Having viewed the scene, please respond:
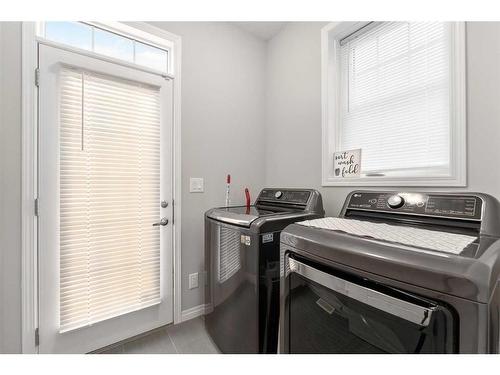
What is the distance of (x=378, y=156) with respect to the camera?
1593 mm

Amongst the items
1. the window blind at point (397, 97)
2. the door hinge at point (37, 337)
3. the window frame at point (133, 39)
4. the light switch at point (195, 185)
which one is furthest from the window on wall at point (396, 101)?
the door hinge at point (37, 337)

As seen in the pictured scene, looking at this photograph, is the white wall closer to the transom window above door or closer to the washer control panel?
the transom window above door

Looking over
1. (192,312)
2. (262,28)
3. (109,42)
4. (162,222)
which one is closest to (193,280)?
(192,312)

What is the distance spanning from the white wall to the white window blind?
274 mm

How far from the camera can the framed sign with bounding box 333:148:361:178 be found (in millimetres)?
1591

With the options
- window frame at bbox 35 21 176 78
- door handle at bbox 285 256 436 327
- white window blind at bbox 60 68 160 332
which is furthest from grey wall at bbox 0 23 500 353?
door handle at bbox 285 256 436 327

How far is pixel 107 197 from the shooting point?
5.01 ft

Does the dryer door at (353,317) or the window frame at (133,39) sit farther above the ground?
the window frame at (133,39)

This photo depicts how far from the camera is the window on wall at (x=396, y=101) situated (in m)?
1.18

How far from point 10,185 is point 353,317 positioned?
1820 millimetres

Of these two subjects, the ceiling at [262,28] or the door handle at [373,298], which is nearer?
the door handle at [373,298]

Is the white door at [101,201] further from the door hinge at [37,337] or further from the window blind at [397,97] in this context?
the window blind at [397,97]

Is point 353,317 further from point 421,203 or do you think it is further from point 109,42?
point 109,42
